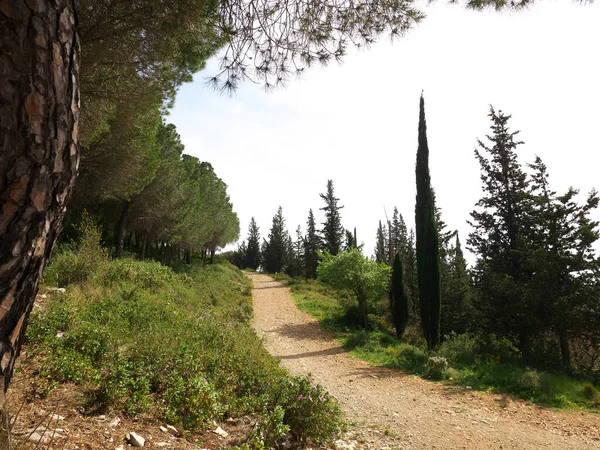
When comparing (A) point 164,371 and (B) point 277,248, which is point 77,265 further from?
(B) point 277,248

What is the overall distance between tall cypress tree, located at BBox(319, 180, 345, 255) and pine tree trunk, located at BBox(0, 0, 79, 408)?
38806mm

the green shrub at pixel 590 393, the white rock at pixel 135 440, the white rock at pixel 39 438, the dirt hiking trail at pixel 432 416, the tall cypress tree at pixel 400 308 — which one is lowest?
the dirt hiking trail at pixel 432 416

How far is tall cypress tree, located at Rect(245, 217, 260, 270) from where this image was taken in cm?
6800

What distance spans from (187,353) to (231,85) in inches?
159

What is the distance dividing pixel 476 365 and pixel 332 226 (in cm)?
3163

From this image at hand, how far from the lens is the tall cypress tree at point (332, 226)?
4062 cm

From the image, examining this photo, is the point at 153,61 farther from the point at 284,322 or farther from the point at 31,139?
the point at 284,322

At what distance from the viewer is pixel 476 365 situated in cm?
1046

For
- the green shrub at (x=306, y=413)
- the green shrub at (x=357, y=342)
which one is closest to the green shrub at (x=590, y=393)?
the green shrub at (x=357, y=342)

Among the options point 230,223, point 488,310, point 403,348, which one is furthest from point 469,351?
point 230,223

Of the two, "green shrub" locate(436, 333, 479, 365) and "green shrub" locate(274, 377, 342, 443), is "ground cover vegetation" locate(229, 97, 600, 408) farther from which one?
"green shrub" locate(274, 377, 342, 443)

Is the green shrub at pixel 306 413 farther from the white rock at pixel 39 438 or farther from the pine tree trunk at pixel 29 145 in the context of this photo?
the pine tree trunk at pixel 29 145

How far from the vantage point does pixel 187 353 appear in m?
5.29

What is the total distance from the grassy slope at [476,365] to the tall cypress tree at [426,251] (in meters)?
1.07
